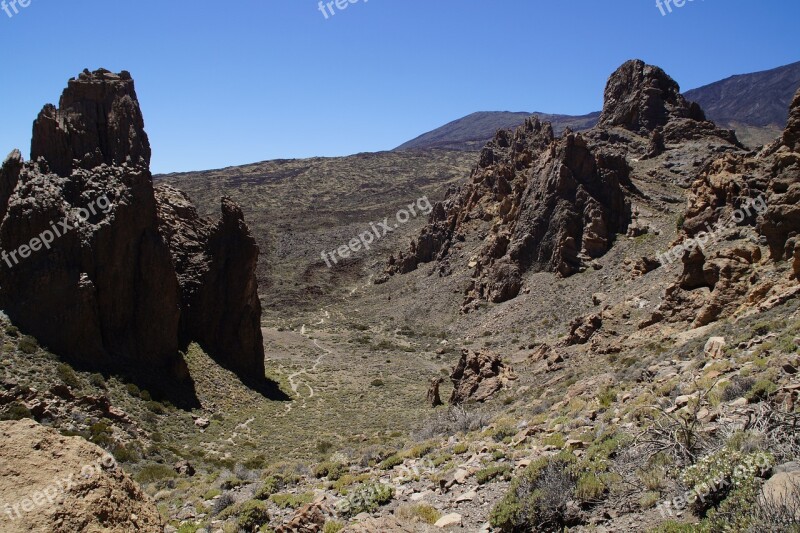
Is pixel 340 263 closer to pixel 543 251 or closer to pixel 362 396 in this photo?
pixel 543 251

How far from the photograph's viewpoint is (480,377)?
22.7m

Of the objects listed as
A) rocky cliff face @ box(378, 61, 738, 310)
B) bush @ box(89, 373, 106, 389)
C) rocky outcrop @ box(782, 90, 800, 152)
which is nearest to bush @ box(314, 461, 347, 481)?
bush @ box(89, 373, 106, 389)

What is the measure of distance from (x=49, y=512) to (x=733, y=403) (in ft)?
30.8

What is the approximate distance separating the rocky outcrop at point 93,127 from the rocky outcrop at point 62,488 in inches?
795

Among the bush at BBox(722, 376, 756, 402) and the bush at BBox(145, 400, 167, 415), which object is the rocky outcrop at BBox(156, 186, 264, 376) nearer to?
the bush at BBox(145, 400, 167, 415)

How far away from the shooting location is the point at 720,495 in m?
5.66

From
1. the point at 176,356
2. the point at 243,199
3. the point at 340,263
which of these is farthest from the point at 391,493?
the point at 243,199

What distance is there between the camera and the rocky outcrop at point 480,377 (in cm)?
2156

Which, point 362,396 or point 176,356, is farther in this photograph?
point 362,396

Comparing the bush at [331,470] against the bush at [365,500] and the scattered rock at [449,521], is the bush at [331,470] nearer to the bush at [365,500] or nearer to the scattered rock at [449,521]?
the bush at [365,500]
